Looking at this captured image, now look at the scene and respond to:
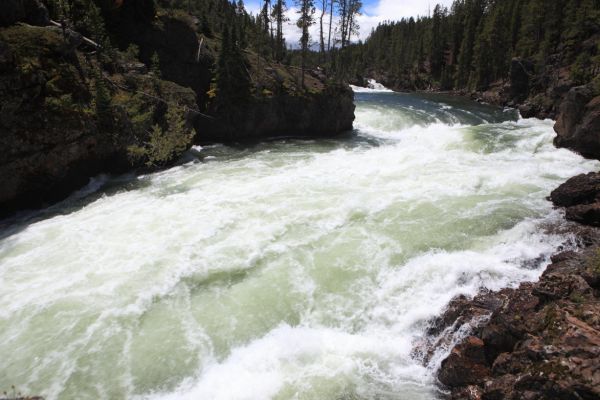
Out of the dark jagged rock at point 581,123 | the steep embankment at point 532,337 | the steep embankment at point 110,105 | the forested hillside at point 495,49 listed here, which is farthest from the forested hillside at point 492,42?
the steep embankment at point 532,337

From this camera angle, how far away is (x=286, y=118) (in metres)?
29.4

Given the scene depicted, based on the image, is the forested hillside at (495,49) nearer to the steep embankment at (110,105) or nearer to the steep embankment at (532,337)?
the steep embankment at (110,105)

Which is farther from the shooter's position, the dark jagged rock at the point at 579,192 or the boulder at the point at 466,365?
the dark jagged rock at the point at 579,192

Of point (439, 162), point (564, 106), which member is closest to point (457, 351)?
point (439, 162)

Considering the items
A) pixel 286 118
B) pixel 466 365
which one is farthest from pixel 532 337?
pixel 286 118

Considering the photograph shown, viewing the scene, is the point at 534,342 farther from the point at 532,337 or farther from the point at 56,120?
the point at 56,120

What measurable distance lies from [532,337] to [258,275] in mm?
6901

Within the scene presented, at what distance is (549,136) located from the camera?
25.2 meters

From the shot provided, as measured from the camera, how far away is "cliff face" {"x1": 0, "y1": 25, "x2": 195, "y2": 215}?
48.2 ft

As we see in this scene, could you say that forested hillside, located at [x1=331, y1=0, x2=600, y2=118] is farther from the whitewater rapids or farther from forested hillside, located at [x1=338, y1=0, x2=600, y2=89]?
the whitewater rapids

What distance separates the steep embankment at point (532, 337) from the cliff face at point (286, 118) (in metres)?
21.7

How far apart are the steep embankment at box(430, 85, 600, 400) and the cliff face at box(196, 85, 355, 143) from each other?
71.3 feet

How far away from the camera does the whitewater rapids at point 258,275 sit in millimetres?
7859

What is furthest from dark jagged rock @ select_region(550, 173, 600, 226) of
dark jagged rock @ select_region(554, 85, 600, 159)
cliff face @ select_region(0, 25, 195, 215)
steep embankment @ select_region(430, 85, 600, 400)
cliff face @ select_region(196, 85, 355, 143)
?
cliff face @ select_region(0, 25, 195, 215)
